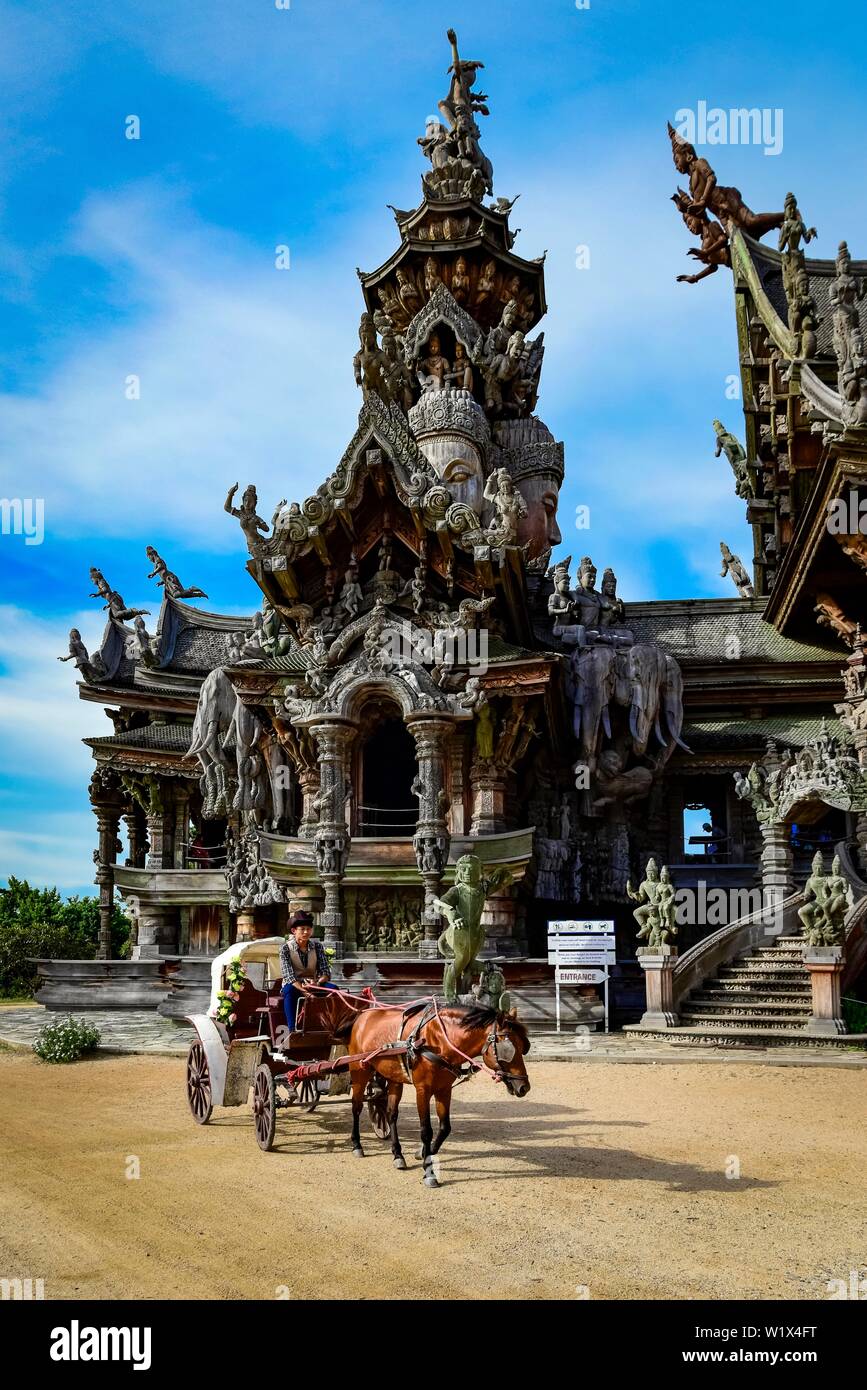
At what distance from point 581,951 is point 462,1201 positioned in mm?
9328

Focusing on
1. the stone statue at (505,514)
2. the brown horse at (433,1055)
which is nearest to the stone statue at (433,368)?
the stone statue at (505,514)

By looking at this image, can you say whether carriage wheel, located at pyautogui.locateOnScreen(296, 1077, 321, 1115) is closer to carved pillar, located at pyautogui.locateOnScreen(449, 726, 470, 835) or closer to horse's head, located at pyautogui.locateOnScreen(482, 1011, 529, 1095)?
horse's head, located at pyautogui.locateOnScreen(482, 1011, 529, 1095)

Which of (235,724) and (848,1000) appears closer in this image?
(848,1000)

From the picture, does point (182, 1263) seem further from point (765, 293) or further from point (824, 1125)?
point (765, 293)

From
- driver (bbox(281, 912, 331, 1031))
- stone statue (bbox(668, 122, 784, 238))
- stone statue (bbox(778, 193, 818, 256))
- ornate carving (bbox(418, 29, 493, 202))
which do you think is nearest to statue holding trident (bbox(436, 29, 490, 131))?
ornate carving (bbox(418, 29, 493, 202))

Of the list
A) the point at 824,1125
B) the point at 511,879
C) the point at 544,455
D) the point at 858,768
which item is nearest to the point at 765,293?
the point at 544,455

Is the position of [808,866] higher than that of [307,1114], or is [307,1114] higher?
[808,866]

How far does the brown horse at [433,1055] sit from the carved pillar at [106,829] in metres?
20.3

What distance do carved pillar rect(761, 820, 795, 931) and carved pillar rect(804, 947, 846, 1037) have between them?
15.4ft

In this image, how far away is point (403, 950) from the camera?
18.7 metres

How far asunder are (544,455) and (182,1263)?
2482 centimetres

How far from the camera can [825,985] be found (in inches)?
565

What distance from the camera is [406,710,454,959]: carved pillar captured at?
18047 mm

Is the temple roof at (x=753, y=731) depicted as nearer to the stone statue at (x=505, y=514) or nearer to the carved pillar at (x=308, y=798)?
the stone statue at (x=505, y=514)
